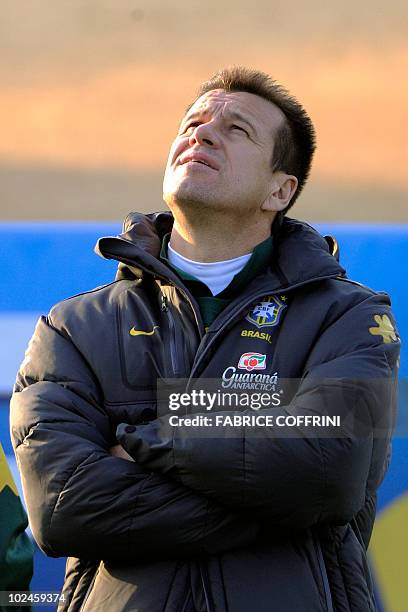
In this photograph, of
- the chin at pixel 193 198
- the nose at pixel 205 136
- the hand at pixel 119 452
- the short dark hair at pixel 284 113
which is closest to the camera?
the hand at pixel 119 452

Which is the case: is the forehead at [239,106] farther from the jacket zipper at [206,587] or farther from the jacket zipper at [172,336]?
the jacket zipper at [206,587]

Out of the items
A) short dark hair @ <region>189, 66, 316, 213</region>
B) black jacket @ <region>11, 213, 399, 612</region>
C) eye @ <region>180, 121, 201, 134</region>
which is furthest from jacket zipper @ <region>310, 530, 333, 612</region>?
eye @ <region>180, 121, 201, 134</region>

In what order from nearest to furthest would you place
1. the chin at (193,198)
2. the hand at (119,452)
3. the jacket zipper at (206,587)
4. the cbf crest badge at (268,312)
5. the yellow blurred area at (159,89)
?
the jacket zipper at (206,587) < the hand at (119,452) < the cbf crest badge at (268,312) < the chin at (193,198) < the yellow blurred area at (159,89)

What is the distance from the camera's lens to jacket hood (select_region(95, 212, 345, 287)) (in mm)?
2252

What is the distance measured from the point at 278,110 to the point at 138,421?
2.86 ft

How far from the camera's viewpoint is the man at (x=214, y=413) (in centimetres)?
194

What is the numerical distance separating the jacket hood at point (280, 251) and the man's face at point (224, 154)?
0.11m

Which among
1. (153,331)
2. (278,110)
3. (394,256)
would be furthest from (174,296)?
(394,256)

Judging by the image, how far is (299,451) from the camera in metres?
1.93

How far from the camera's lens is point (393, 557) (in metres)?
2.61

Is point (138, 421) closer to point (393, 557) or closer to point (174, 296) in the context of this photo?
point (174, 296)

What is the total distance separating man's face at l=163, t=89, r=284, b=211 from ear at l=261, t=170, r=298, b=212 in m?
0.02

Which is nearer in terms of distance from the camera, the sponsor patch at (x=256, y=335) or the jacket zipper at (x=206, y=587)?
the jacket zipper at (x=206, y=587)

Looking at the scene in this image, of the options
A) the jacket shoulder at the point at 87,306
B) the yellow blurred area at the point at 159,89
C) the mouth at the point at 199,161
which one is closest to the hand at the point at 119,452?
the jacket shoulder at the point at 87,306
